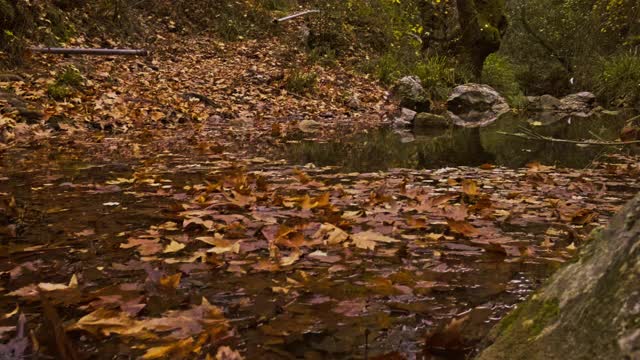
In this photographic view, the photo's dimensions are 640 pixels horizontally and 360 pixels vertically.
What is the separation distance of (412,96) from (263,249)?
39.6 feet

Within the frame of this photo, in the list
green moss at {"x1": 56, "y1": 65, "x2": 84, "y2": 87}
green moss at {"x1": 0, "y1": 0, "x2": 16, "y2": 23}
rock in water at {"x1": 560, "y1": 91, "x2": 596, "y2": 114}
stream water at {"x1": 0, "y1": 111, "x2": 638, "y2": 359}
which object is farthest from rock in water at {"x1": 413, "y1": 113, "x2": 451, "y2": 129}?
rock in water at {"x1": 560, "y1": 91, "x2": 596, "y2": 114}

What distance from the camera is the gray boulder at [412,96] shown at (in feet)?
46.1

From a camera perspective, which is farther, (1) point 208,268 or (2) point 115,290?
(1) point 208,268

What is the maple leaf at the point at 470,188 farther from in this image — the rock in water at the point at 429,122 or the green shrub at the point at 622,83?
the green shrub at the point at 622,83

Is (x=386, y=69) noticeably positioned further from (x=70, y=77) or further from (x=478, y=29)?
(x=70, y=77)

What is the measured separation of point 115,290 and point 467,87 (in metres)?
14.7

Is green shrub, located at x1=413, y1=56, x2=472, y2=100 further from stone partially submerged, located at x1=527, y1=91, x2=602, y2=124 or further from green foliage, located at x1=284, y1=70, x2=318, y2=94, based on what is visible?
green foliage, located at x1=284, y1=70, x2=318, y2=94

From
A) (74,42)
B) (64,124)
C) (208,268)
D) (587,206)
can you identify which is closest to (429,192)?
(587,206)

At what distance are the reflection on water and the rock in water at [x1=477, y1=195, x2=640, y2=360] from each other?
146 inches

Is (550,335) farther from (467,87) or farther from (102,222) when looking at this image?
(467,87)

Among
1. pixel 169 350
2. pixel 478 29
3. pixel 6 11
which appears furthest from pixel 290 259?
pixel 478 29

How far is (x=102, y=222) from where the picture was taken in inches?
114

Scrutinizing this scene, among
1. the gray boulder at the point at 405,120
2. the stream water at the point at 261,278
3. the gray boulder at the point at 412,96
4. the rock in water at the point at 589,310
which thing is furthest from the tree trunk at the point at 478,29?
the rock in water at the point at 589,310

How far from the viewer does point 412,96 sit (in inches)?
553
